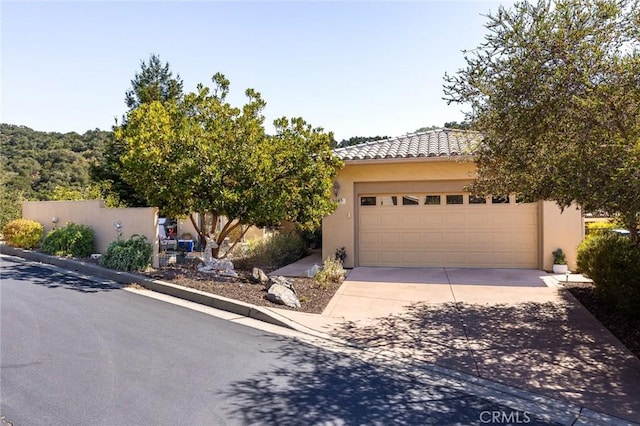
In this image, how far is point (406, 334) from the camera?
624 centimetres

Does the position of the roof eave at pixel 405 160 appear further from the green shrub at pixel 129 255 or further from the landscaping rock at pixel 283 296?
the green shrub at pixel 129 255

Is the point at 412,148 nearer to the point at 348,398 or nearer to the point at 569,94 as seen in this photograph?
the point at 569,94

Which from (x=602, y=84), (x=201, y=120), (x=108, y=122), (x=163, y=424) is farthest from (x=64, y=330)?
(x=108, y=122)

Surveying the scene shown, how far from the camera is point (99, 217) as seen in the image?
1258cm

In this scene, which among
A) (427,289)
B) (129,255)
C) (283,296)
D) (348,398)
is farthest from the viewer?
(129,255)

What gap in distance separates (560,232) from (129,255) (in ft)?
36.5

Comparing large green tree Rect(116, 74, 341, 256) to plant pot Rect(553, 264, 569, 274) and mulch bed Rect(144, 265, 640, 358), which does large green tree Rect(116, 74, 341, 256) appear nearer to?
mulch bed Rect(144, 265, 640, 358)

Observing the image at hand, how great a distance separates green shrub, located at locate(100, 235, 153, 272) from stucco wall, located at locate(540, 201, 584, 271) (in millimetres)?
10397

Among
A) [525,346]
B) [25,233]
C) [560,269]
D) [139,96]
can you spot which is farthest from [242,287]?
[139,96]

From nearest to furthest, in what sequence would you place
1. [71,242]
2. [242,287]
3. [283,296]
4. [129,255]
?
[283,296], [242,287], [129,255], [71,242]

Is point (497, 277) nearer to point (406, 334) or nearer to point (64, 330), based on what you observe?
point (406, 334)

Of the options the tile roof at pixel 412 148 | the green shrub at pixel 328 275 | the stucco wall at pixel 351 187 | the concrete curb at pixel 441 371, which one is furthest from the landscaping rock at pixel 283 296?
the tile roof at pixel 412 148

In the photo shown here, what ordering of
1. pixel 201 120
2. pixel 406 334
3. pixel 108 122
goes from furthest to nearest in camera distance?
pixel 108 122
pixel 201 120
pixel 406 334

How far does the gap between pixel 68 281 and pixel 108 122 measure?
388 inches
